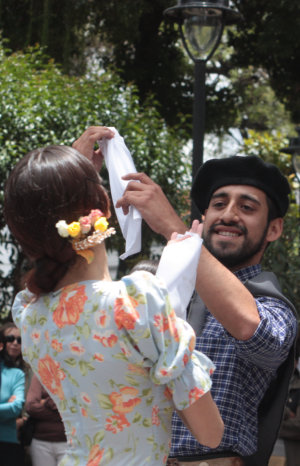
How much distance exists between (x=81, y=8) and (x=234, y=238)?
8270 millimetres

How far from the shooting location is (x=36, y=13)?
9.88 meters

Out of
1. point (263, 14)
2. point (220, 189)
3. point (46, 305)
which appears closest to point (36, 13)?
point (263, 14)

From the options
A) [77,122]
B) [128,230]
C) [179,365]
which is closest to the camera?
[179,365]

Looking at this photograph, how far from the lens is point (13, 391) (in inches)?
240

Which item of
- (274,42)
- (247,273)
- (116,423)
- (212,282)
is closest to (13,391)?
(247,273)

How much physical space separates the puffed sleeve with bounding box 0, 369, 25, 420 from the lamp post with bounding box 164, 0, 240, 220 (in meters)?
2.03

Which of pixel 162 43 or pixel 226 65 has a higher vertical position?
pixel 162 43

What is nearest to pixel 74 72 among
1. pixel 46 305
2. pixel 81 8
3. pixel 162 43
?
pixel 81 8

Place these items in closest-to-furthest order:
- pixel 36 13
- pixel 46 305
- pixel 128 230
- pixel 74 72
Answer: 1. pixel 46 305
2. pixel 128 230
3. pixel 36 13
4. pixel 74 72

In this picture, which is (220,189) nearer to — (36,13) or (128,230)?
(128,230)

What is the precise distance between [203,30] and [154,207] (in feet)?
12.0

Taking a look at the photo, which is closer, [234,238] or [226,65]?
[234,238]

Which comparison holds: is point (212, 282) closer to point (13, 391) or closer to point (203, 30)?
point (203, 30)

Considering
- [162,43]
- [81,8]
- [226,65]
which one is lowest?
[226,65]
